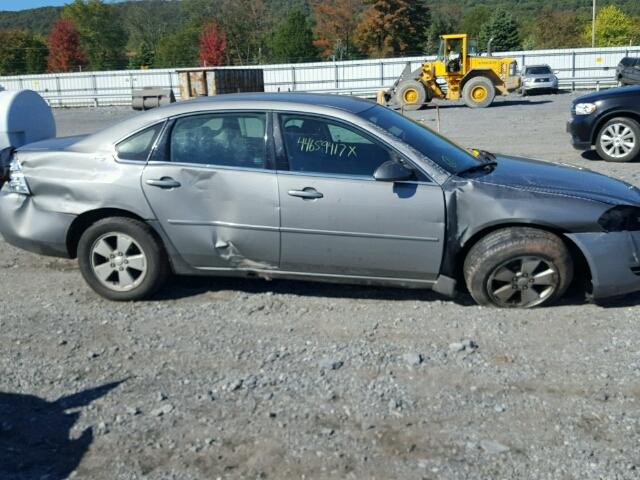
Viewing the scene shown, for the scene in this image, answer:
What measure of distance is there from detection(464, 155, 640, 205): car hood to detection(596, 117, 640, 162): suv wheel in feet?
19.7

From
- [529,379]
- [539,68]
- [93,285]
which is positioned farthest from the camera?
[539,68]

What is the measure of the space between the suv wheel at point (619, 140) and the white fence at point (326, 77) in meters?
25.7

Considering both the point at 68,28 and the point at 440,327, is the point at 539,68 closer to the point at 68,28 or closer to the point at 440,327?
the point at 440,327

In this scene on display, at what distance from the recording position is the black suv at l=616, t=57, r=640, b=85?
2938 centimetres

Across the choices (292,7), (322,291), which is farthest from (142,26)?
(322,291)

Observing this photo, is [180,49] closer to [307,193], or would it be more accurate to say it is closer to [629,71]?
[629,71]

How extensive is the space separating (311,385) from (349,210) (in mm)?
1382

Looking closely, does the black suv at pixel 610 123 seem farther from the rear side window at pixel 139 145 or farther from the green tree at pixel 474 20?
the green tree at pixel 474 20

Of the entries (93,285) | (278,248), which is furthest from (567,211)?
(93,285)

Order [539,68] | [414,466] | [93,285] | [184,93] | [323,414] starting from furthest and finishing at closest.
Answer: [539,68], [184,93], [93,285], [323,414], [414,466]

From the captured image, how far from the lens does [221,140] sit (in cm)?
530

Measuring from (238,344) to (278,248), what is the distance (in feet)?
2.67

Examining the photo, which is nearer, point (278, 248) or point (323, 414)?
point (323, 414)

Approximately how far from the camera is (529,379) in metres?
4.09
